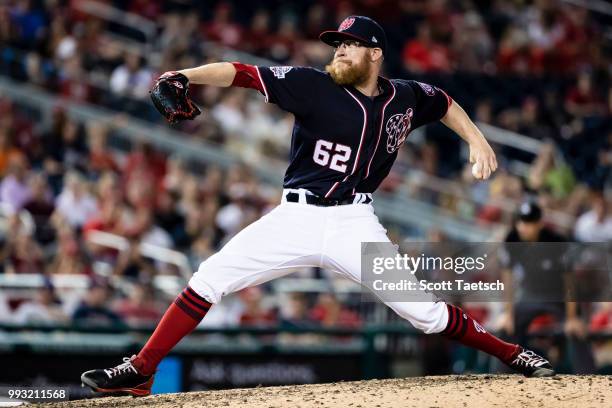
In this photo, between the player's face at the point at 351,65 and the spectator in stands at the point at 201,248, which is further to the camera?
the spectator in stands at the point at 201,248

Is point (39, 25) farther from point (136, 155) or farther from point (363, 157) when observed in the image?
point (363, 157)

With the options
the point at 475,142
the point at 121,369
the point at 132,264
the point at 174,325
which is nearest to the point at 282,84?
the point at 475,142

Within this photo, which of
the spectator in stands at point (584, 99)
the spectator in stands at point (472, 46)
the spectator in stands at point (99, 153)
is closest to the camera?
the spectator in stands at point (99, 153)

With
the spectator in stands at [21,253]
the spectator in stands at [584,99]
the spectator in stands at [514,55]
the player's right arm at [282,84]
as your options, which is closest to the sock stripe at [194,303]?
the player's right arm at [282,84]

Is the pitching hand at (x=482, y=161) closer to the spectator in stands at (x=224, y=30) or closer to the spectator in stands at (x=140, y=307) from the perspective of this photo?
the spectator in stands at (x=140, y=307)

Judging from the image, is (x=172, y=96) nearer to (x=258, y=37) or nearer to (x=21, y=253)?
(x=21, y=253)

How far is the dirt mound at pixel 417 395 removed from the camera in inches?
235

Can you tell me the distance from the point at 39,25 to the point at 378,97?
8.28 meters

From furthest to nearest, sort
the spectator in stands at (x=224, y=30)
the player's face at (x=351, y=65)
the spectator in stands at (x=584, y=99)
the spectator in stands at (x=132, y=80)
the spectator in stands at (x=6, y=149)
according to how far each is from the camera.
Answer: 1. the spectator in stands at (x=224, y=30)
2. the spectator in stands at (x=584, y=99)
3. the spectator in stands at (x=132, y=80)
4. the spectator in stands at (x=6, y=149)
5. the player's face at (x=351, y=65)

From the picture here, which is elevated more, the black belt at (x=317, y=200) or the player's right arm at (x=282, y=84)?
the player's right arm at (x=282, y=84)

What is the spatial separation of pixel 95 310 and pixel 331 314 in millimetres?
1993

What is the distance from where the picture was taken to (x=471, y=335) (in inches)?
244

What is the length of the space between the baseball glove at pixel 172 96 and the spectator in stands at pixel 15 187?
5954 mm

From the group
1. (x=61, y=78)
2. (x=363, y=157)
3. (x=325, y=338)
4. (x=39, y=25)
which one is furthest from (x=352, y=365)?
(x=39, y=25)
